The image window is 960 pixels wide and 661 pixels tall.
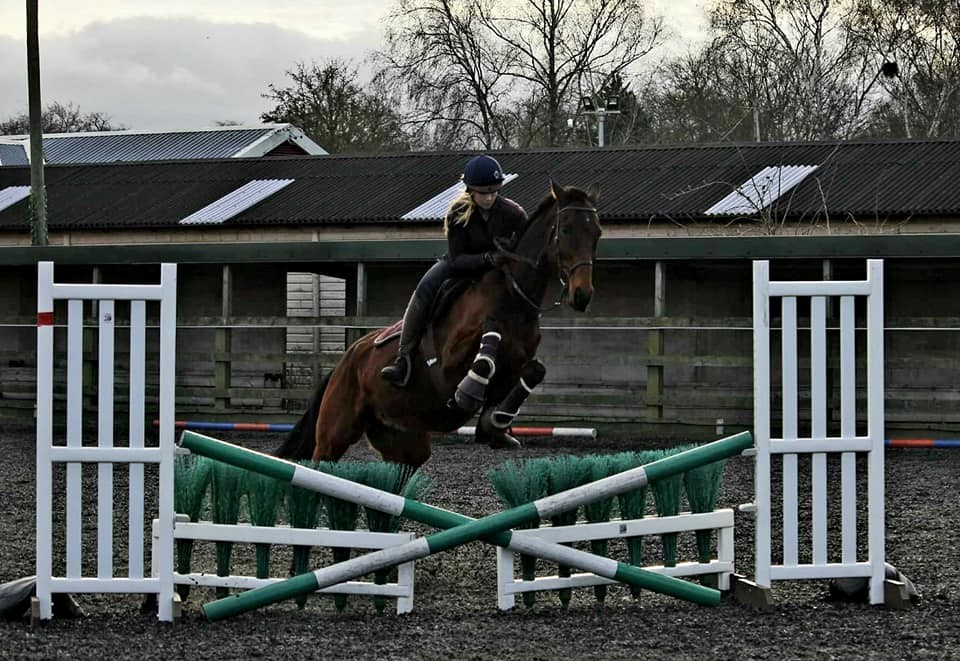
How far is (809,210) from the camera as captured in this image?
56.8 ft

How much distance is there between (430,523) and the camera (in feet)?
17.5

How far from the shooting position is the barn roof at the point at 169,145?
3120 centimetres

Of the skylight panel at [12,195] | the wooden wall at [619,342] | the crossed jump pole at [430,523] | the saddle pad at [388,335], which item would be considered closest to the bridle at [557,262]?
the saddle pad at [388,335]

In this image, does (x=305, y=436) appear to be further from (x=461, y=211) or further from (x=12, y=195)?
(x=12, y=195)

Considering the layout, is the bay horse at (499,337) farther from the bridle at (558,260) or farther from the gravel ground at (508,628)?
the gravel ground at (508,628)

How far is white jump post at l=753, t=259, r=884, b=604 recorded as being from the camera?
539cm

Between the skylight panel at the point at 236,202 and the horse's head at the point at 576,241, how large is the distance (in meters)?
13.9

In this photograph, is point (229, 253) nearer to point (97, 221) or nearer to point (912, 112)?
point (97, 221)

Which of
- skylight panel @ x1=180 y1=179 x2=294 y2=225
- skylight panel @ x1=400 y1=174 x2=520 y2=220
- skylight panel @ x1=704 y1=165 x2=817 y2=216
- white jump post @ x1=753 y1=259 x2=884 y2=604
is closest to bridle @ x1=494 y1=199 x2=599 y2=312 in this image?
white jump post @ x1=753 y1=259 x2=884 y2=604

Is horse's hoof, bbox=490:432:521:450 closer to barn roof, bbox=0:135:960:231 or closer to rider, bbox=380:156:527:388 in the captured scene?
rider, bbox=380:156:527:388

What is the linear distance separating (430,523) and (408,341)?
191cm

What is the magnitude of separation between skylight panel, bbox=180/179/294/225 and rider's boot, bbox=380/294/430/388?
13.3 m

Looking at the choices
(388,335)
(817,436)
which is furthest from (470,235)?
(817,436)

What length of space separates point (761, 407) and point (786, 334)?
0.33m
